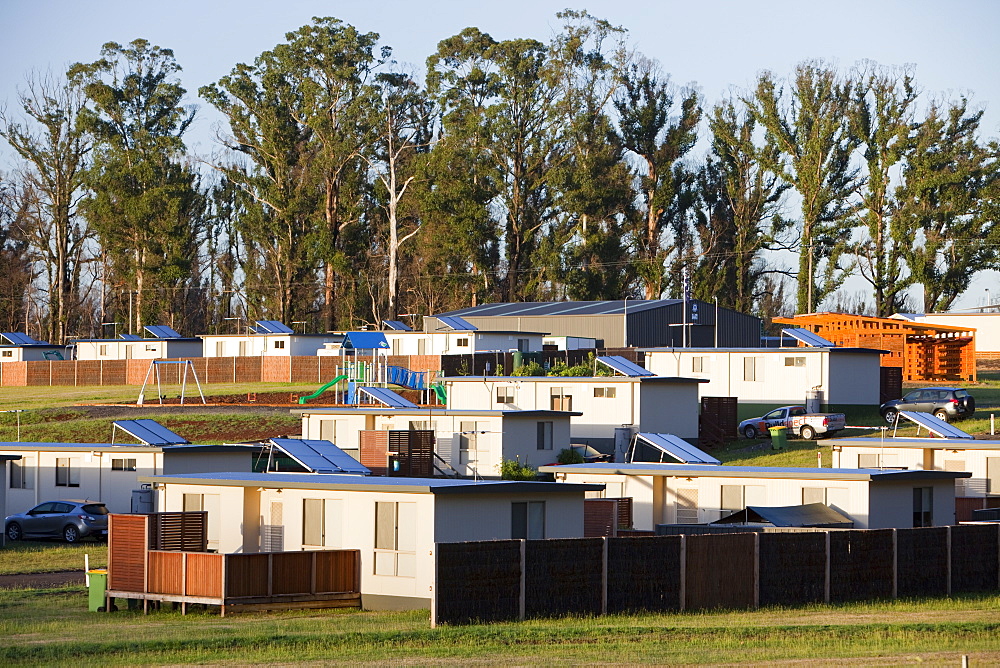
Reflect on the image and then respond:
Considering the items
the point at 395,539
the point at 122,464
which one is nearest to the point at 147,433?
the point at 122,464

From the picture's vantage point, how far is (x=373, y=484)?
85.4ft

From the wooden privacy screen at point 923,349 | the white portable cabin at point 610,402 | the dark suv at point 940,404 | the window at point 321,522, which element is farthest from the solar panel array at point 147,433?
the wooden privacy screen at point 923,349

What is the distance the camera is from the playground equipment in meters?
63.1

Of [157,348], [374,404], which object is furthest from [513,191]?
[374,404]

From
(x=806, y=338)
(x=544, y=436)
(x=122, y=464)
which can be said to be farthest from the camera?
(x=806, y=338)

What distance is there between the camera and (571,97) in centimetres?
9600

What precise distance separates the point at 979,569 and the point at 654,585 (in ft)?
27.1

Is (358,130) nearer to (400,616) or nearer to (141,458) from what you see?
(141,458)

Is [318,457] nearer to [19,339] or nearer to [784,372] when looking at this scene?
[784,372]

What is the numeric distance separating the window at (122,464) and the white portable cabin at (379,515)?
11341mm

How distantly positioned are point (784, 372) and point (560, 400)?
11.6 metres

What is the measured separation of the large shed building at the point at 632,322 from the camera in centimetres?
8069

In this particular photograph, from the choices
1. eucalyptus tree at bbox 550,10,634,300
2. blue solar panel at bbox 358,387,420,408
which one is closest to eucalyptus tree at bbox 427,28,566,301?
eucalyptus tree at bbox 550,10,634,300

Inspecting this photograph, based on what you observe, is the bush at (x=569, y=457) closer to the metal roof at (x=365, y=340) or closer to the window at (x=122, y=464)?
the window at (x=122, y=464)
